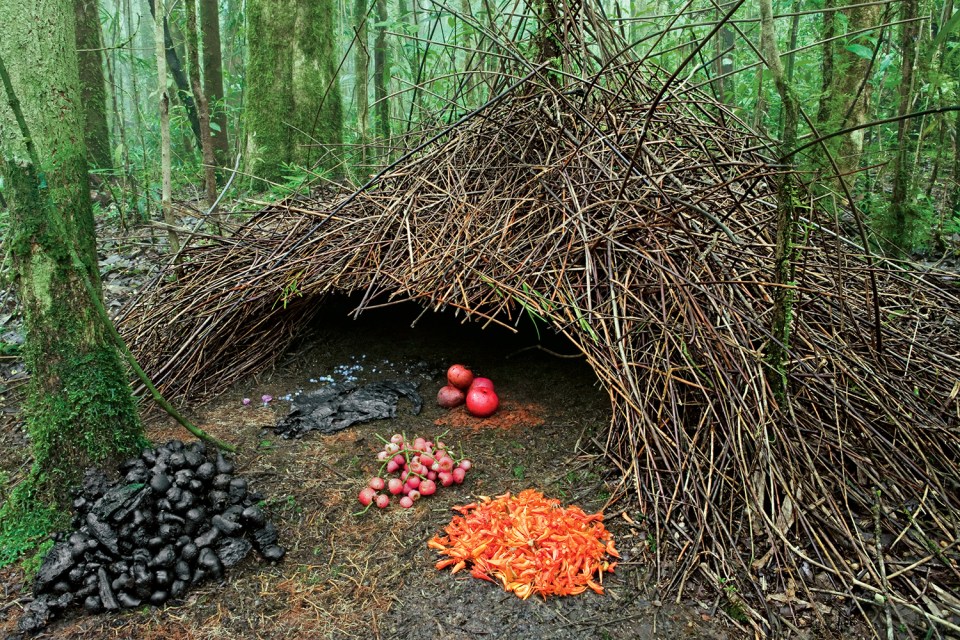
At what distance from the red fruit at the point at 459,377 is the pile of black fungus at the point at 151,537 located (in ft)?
4.43

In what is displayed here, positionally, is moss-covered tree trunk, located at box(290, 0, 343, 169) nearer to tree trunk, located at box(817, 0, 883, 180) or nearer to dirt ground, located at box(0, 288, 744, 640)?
dirt ground, located at box(0, 288, 744, 640)

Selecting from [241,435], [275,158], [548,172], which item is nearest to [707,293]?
[548,172]

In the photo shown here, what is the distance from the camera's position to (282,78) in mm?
6316

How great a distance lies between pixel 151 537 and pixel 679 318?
242 centimetres

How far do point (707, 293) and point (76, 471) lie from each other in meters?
2.86

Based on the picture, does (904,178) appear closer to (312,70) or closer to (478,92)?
(478,92)

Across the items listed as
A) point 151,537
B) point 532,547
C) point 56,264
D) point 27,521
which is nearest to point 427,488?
point 532,547

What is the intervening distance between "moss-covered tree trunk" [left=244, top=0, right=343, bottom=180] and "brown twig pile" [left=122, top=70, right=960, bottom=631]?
2450mm

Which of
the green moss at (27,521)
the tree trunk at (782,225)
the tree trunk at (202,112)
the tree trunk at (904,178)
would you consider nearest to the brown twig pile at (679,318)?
the tree trunk at (782,225)

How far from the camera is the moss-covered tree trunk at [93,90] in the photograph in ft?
22.4

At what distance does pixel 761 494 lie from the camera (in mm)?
2400

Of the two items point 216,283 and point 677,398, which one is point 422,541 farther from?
point 216,283

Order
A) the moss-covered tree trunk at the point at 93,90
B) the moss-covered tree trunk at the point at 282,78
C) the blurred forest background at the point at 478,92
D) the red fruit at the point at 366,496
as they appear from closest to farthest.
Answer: the red fruit at the point at 366,496 < the blurred forest background at the point at 478,92 < the moss-covered tree trunk at the point at 282,78 < the moss-covered tree trunk at the point at 93,90

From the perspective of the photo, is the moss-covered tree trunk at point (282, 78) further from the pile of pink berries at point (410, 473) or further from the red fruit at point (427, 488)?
the red fruit at point (427, 488)
